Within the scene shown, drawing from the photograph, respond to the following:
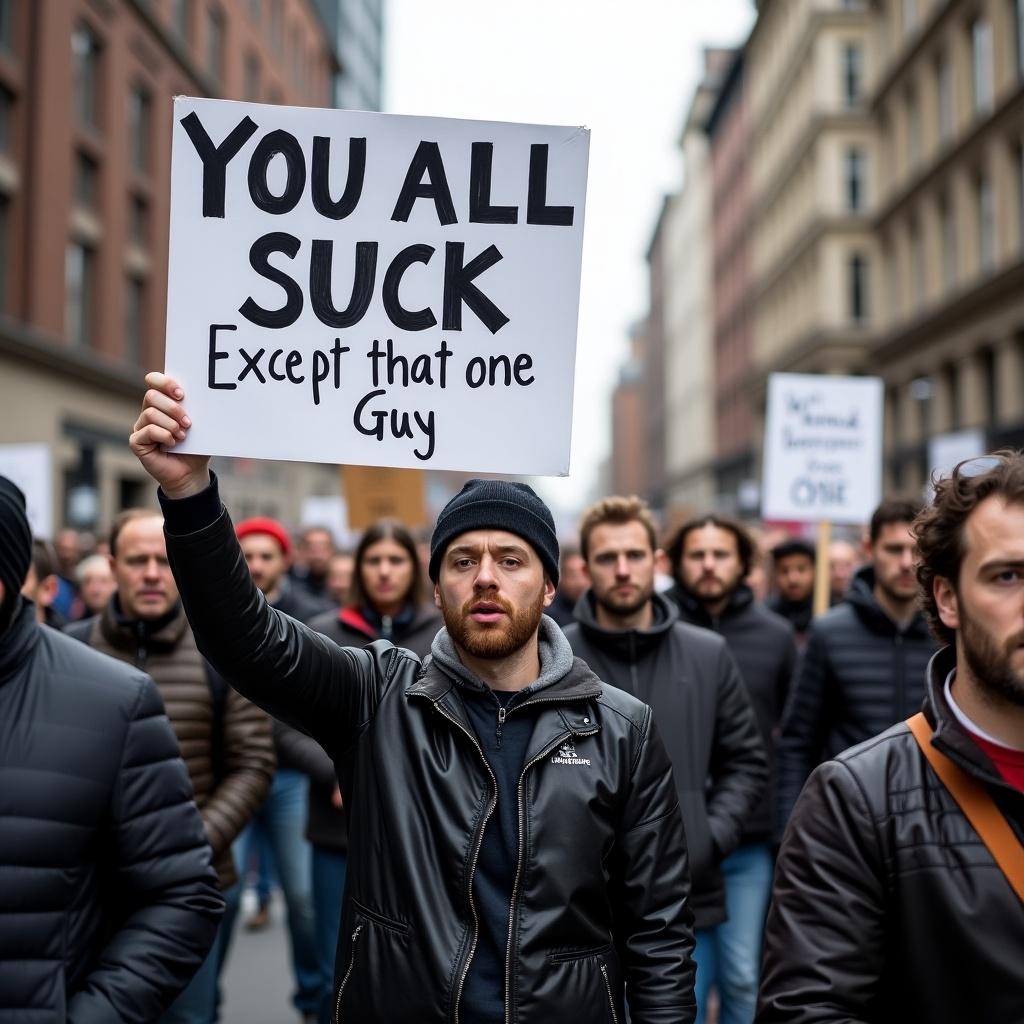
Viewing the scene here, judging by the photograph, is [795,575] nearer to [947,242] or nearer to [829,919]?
[829,919]

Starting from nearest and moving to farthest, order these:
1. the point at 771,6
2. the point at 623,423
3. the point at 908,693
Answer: the point at 908,693 < the point at 771,6 < the point at 623,423

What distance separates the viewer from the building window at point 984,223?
27609mm

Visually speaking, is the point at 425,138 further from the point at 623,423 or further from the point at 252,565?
the point at 623,423

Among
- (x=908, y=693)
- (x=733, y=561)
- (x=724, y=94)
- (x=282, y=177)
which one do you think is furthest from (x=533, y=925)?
(x=724, y=94)

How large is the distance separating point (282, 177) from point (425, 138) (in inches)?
12.7

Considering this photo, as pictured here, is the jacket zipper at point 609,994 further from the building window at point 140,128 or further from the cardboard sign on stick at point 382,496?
the building window at point 140,128

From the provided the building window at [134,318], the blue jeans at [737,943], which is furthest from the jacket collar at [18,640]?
the building window at [134,318]

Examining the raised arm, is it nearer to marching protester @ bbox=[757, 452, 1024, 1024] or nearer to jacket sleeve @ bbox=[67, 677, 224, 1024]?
jacket sleeve @ bbox=[67, 677, 224, 1024]

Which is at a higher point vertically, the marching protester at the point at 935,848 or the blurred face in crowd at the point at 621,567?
the blurred face in crowd at the point at 621,567

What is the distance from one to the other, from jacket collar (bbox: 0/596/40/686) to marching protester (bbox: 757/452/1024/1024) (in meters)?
1.59

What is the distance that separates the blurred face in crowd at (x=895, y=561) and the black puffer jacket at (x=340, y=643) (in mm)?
1806

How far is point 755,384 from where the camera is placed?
54.0 m

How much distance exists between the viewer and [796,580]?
7594mm

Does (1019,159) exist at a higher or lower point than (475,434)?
higher
